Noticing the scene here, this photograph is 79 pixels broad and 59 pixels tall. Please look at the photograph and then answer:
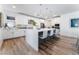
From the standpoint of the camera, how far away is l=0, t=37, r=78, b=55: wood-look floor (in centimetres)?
187

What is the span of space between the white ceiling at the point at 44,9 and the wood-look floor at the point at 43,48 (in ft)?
1.96

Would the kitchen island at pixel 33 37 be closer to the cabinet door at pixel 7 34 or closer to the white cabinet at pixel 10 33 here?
the white cabinet at pixel 10 33

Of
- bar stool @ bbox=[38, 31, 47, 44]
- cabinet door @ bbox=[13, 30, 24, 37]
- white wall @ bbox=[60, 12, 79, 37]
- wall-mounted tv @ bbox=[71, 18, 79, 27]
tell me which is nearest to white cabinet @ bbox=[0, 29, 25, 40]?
cabinet door @ bbox=[13, 30, 24, 37]

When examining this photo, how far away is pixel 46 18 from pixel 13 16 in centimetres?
70

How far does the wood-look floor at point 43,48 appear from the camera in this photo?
1.87m

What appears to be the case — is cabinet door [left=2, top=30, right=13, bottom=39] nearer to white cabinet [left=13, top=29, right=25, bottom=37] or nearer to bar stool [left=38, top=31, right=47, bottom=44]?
white cabinet [left=13, top=29, right=25, bottom=37]

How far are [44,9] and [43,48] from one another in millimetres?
838

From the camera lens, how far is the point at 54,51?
75.0 inches

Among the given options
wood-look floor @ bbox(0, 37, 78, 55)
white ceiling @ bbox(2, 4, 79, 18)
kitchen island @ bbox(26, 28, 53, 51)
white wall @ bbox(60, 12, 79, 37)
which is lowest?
wood-look floor @ bbox(0, 37, 78, 55)

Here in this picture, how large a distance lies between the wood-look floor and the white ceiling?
1.96 ft

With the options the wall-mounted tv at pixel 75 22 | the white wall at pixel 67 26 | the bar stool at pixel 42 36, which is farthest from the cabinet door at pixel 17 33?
the wall-mounted tv at pixel 75 22
